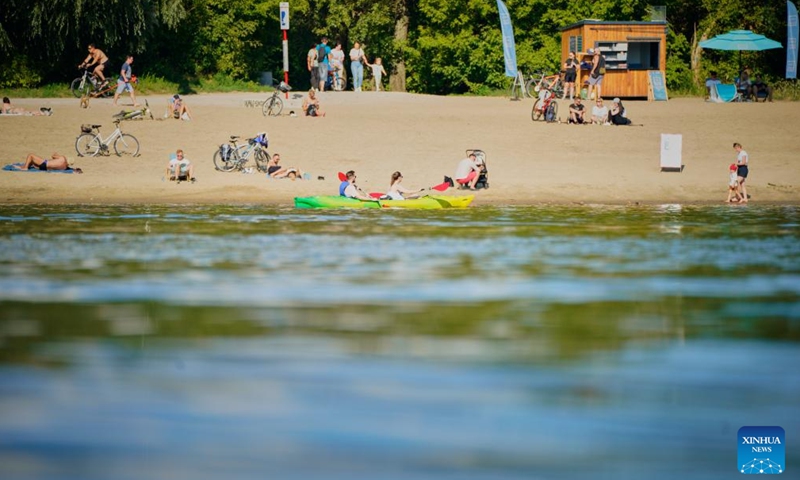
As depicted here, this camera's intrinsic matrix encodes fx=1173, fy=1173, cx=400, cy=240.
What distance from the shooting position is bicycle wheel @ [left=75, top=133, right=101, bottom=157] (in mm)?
28297

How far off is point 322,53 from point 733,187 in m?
19.0

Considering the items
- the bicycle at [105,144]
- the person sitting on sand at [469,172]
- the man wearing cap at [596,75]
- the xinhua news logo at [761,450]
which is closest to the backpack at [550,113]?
the man wearing cap at [596,75]

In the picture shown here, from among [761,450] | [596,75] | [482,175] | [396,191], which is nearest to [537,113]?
[596,75]

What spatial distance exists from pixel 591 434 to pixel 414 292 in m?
5.75

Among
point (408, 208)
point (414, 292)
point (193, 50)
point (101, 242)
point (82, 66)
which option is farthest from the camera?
point (193, 50)

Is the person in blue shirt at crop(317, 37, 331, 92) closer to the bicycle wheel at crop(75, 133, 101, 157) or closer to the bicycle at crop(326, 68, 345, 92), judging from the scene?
the bicycle at crop(326, 68, 345, 92)

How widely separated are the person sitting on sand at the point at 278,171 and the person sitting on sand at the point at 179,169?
174cm

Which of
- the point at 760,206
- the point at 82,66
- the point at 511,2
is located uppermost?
the point at 511,2

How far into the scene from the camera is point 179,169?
26359 mm

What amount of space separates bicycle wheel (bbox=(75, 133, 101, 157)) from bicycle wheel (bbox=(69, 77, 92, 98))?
308 inches

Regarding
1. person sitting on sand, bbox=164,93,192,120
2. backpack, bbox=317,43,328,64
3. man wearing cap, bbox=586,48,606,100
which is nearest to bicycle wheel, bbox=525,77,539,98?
man wearing cap, bbox=586,48,606,100

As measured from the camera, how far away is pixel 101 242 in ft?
57.3

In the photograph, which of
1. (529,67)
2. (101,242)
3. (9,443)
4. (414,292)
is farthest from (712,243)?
(529,67)

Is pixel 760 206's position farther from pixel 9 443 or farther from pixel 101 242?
pixel 9 443
